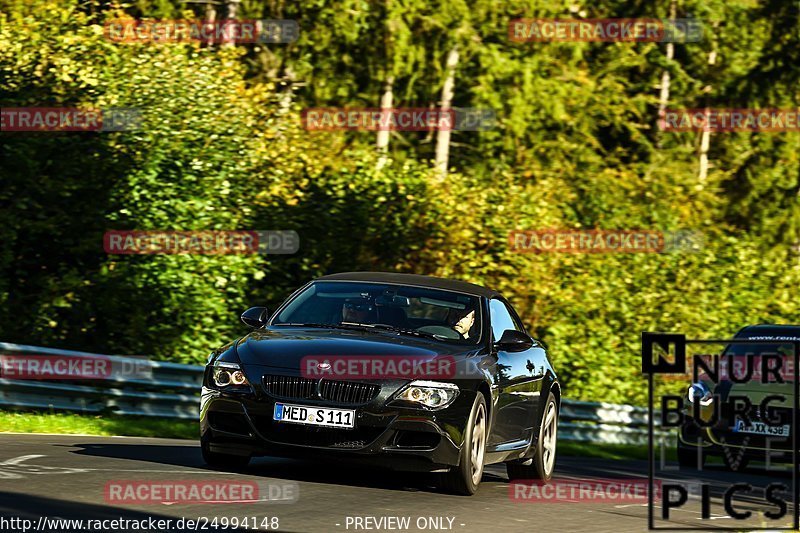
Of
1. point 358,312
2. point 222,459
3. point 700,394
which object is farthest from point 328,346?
point 700,394

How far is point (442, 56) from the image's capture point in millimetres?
36500

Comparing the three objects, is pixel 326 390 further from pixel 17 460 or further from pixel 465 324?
pixel 17 460

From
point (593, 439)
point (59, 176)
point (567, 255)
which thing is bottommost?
point (593, 439)

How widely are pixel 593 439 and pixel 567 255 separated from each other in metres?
4.98

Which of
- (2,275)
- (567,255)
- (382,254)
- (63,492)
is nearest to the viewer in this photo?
(63,492)

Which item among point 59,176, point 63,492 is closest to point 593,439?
point 59,176

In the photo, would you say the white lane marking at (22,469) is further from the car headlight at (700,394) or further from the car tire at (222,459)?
the car headlight at (700,394)

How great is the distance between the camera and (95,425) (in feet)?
53.5

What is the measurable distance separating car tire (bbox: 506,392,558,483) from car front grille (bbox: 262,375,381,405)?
2.77 m

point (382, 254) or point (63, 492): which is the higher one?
point (63, 492)

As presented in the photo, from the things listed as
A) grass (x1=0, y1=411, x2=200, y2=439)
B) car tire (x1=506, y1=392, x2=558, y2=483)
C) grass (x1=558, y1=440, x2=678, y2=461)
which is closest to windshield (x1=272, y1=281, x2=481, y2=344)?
car tire (x1=506, y1=392, x2=558, y2=483)

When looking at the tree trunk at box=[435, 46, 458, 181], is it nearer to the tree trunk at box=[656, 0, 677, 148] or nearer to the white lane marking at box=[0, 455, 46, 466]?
the tree trunk at box=[656, 0, 677, 148]

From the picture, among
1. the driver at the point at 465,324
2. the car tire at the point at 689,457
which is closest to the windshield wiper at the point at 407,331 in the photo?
the driver at the point at 465,324

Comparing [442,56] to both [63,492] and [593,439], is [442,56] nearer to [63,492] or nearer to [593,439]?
[593,439]
